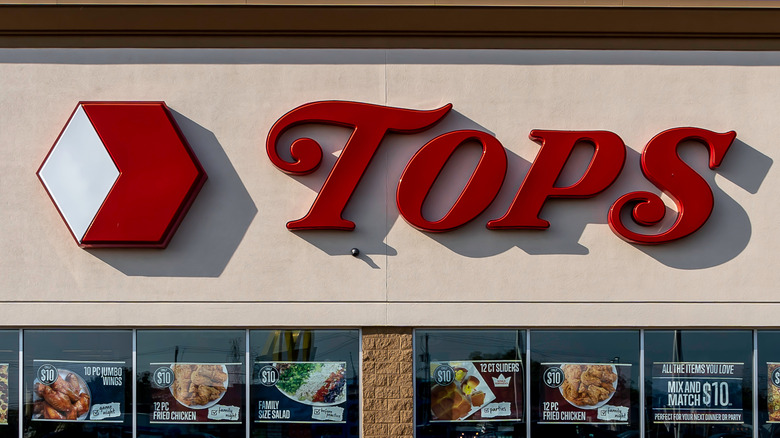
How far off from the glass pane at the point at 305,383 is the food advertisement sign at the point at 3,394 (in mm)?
3463

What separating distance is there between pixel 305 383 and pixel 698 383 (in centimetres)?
551

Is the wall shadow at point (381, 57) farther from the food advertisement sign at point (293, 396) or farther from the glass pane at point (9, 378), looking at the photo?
the food advertisement sign at point (293, 396)

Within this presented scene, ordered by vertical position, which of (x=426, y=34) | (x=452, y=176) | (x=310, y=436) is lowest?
(x=310, y=436)

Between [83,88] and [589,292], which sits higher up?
[83,88]

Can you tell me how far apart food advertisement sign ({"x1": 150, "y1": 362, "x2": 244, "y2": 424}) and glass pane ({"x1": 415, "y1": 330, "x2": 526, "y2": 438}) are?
8.46 ft

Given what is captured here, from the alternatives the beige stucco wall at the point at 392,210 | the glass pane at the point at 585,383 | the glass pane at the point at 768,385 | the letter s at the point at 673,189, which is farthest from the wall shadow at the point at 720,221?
the glass pane at the point at 768,385

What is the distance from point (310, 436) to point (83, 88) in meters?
5.84

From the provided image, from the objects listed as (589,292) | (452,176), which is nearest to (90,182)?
(452,176)

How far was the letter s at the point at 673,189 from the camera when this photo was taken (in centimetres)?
953

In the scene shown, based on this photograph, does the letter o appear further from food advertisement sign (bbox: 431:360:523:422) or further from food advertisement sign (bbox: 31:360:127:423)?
food advertisement sign (bbox: 31:360:127:423)

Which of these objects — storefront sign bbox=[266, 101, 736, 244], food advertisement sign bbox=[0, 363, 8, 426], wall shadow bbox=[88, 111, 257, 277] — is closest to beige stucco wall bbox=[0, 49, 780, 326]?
wall shadow bbox=[88, 111, 257, 277]

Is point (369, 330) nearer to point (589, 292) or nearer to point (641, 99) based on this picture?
point (589, 292)

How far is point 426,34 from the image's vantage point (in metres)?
9.88

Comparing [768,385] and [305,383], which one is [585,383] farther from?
[305,383]
